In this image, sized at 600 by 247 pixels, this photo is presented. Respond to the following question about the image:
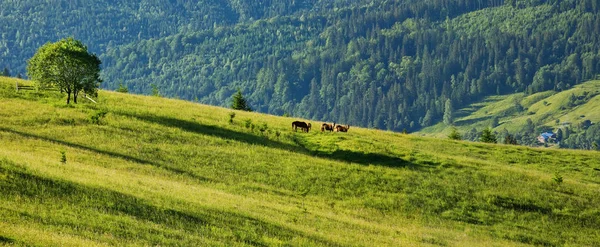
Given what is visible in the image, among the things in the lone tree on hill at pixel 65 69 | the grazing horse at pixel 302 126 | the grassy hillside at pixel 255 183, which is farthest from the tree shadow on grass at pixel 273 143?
the lone tree on hill at pixel 65 69

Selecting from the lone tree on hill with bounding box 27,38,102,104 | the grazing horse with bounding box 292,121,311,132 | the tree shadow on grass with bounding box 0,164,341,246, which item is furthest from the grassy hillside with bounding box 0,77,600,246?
the lone tree on hill with bounding box 27,38,102,104

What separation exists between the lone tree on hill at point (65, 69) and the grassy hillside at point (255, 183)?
1994 millimetres

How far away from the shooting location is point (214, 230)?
35.8 m

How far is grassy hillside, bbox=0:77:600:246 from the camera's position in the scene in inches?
1372

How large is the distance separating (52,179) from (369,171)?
31.0m

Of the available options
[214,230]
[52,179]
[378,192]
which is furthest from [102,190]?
[378,192]

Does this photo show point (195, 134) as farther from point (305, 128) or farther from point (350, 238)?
point (350, 238)

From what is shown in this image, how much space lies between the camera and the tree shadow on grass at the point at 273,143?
222 ft

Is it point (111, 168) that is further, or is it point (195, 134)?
point (195, 134)

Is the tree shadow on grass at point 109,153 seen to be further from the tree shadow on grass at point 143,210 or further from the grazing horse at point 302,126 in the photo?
the grazing horse at point 302,126

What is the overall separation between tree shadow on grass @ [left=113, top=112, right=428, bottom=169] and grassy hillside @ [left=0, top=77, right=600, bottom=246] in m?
0.19

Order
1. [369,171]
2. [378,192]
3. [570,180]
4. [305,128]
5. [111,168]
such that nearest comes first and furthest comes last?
[111,168] → [378,192] → [369,171] → [570,180] → [305,128]

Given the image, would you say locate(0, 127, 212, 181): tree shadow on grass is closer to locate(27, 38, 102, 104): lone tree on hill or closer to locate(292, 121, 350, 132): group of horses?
locate(27, 38, 102, 104): lone tree on hill

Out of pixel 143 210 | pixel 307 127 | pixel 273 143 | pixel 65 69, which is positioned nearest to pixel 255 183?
pixel 273 143
